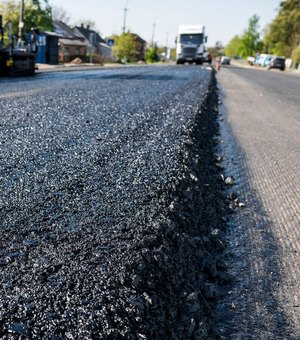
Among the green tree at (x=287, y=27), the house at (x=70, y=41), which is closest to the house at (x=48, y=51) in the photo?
the house at (x=70, y=41)

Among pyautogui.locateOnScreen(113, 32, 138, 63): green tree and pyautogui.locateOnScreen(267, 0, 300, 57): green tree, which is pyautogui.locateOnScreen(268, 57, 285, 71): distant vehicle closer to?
pyautogui.locateOnScreen(267, 0, 300, 57): green tree

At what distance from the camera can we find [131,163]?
13.3 ft

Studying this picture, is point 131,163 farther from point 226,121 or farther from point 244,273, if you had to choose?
point 226,121

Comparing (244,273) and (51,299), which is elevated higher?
(51,299)

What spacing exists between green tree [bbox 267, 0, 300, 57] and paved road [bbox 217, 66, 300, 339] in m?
68.6

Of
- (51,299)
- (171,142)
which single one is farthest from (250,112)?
(51,299)

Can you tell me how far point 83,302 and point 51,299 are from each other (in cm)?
14

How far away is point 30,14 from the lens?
44.7 meters

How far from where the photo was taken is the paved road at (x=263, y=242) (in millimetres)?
2230

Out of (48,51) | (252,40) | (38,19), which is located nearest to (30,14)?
(38,19)

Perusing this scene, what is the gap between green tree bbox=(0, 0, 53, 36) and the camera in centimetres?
4137

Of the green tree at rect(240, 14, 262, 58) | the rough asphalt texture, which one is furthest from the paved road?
the green tree at rect(240, 14, 262, 58)

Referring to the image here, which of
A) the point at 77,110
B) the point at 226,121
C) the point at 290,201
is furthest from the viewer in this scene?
the point at 226,121

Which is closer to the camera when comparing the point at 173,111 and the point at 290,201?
the point at 290,201
